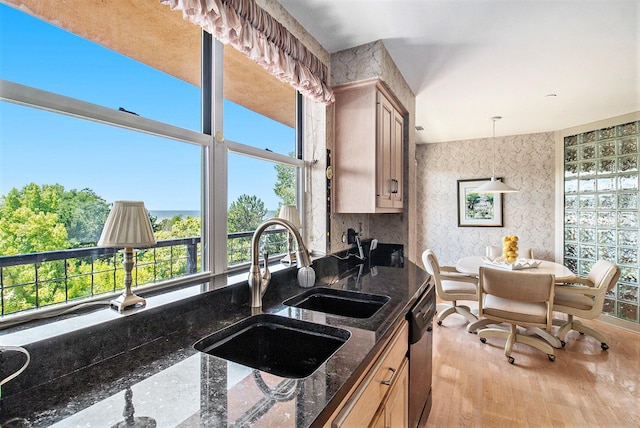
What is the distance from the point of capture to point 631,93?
297 centimetres

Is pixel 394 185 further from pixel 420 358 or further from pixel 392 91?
pixel 420 358

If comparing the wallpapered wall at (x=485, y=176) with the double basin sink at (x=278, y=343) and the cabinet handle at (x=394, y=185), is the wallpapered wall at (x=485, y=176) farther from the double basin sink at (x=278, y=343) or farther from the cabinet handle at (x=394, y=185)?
the double basin sink at (x=278, y=343)

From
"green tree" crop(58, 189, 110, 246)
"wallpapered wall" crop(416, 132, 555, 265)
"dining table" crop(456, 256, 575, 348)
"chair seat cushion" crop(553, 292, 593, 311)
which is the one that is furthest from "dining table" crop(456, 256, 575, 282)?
"green tree" crop(58, 189, 110, 246)

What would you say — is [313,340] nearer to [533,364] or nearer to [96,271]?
[96,271]

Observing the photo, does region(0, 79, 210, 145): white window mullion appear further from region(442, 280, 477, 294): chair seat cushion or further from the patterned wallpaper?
region(442, 280, 477, 294): chair seat cushion

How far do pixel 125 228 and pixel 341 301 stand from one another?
1052mm

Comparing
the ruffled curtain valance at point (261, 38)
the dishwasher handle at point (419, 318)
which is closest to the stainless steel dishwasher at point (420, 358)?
the dishwasher handle at point (419, 318)

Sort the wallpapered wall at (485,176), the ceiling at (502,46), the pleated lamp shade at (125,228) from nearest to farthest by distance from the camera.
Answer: the pleated lamp shade at (125,228) < the ceiling at (502,46) < the wallpapered wall at (485,176)

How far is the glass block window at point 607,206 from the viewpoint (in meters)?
3.44

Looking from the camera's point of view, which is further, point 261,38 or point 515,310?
point 515,310

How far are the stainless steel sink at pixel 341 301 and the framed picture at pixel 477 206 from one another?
150 inches

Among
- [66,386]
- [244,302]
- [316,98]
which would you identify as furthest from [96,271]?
[316,98]

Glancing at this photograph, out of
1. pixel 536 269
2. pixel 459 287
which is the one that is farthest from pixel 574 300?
pixel 459 287

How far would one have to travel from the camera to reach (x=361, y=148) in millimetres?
2141
